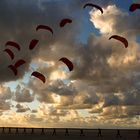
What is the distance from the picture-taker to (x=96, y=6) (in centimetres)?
3431

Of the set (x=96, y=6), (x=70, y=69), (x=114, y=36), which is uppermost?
(x=96, y=6)

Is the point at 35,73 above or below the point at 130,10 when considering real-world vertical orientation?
below

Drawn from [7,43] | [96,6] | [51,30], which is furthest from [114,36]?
[7,43]

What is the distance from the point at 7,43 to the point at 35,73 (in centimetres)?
341

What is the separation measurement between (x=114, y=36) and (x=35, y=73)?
683 cm

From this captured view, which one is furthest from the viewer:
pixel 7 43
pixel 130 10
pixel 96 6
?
pixel 7 43

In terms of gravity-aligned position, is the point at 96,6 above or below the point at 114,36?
above

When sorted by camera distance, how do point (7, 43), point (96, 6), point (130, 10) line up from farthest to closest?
point (7, 43)
point (96, 6)
point (130, 10)

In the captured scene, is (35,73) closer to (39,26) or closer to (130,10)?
(39,26)

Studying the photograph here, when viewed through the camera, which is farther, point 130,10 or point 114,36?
point 114,36

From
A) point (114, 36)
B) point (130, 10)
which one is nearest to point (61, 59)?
point (114, 36)

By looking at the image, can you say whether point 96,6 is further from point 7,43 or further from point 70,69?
point 7,43

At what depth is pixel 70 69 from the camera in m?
34.4

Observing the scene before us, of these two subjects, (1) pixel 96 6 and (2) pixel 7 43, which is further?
(2) pixel 7 43
